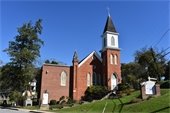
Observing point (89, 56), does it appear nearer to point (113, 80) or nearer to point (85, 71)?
point (85, 71)

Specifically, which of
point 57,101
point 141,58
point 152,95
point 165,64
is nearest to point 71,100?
point 57,101

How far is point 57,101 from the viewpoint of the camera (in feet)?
163

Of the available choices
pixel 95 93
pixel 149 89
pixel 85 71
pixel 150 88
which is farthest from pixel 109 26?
pixel 149 89

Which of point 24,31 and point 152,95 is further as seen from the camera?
point 24,31

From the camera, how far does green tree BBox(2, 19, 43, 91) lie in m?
44.8

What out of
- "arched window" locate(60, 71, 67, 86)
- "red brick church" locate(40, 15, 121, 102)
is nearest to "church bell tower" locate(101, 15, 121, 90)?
"red brick church" locate(40, 15, 121, 102)

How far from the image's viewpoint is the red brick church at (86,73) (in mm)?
50844

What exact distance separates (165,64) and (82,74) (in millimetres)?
24936

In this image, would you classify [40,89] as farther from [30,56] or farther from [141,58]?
[141,58]

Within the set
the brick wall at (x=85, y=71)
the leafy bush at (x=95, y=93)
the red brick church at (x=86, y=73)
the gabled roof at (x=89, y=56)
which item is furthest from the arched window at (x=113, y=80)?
the gabled roof at (x=89, y=56)

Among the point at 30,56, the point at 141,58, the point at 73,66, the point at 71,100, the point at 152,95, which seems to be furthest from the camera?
the point at 141,58

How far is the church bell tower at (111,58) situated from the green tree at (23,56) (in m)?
13.3

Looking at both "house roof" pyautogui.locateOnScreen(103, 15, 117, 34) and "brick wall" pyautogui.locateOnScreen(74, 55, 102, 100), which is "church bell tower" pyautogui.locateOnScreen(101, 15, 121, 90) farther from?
"brick wall" pyautogui.locateOnScreen(74, 55, 102, 100)

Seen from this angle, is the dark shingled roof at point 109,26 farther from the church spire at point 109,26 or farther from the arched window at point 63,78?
the arched window at point 63,78
